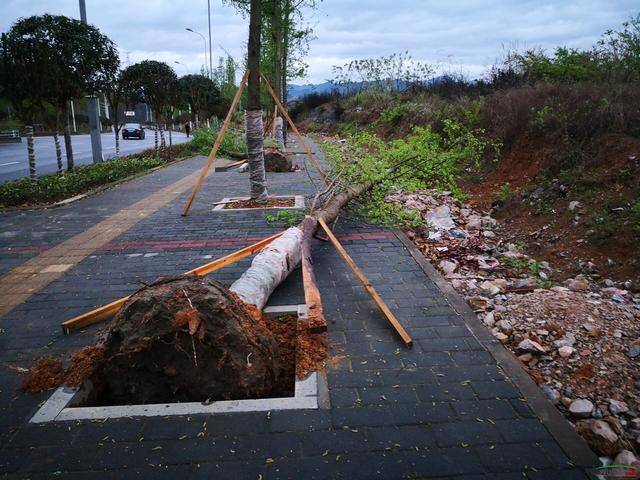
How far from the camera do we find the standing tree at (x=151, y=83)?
58.9ft

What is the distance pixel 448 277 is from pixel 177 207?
5.89 m

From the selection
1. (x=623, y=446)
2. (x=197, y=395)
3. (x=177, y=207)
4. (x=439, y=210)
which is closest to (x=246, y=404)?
(x=197, y=395)

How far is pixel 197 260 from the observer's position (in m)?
5.71

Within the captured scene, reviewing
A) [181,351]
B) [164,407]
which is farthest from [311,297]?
[164,407]

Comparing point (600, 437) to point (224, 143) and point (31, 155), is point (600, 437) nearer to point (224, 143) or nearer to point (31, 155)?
point (31, 155)

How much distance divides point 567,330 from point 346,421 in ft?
6.85

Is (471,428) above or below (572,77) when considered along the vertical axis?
below

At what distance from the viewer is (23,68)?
35.1ft

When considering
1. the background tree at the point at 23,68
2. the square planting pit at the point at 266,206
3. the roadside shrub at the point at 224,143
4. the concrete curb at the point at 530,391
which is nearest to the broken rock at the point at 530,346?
the concrete curb at the point at 530,391

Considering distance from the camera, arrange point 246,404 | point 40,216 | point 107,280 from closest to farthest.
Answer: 1. point 246,404
2. point 107,280
3. point 40,216

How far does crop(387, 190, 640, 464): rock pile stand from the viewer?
9.37 ft

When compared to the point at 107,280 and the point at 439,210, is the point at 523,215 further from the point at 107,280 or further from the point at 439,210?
the point at 107,280

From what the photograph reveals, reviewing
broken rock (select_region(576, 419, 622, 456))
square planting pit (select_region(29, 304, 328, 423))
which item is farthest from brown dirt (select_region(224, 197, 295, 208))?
broken rock (select_region(576, 419, 622, 456))

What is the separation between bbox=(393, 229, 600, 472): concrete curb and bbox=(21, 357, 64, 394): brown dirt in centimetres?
318
